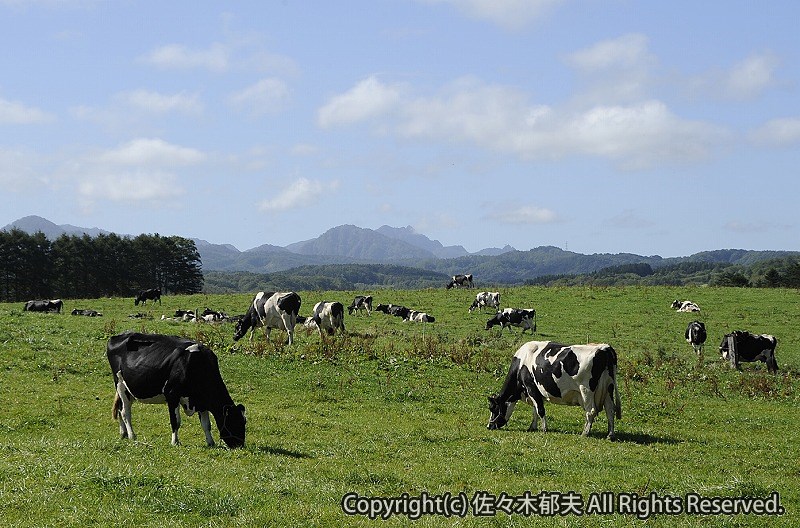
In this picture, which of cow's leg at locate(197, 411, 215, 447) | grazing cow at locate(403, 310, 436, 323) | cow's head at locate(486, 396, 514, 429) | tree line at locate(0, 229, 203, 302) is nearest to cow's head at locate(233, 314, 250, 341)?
cow's head at locate(486, 396, 514, 429)

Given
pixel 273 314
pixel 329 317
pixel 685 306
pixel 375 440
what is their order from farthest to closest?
pixel 685 306, pixel 329 317, pixel 273 314, pixel 375 440

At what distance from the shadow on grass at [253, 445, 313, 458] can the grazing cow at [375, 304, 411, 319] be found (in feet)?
109

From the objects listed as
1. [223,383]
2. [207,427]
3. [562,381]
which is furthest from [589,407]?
[207,427]

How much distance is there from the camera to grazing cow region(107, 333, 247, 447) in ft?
47.3

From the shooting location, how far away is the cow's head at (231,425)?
14.4 meters

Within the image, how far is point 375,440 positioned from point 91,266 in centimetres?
9146

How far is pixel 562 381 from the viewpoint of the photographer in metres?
17.5

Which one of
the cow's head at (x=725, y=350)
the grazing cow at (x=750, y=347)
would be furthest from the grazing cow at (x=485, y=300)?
the grazing cow at (x=750, y=347)

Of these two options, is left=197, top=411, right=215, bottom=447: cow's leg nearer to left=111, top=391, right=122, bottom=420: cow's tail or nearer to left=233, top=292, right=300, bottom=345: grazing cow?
left=111, top=391, right=122, bottom=420: cow's tail

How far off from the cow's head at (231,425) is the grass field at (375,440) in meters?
0.66

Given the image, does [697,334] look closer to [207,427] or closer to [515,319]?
[515,319]

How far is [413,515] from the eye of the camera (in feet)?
32.9

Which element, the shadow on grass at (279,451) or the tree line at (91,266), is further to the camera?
the tree line at (91,266)

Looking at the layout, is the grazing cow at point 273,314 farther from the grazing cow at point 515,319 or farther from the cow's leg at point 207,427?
the grazing cow at point 515,319
